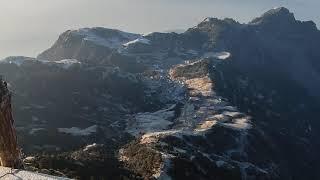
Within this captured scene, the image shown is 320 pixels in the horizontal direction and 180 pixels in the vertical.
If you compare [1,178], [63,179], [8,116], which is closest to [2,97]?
[8,116]

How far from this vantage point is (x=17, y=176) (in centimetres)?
4434

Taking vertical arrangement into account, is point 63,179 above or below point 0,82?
below

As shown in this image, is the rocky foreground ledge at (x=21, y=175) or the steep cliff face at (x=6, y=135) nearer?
the rocky foreground ledge at (x=21, y=175)

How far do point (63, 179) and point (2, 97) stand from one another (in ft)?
54.8

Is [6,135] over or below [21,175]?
over

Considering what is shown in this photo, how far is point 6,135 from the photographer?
187 feet

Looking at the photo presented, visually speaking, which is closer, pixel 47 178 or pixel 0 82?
pixel 47 178

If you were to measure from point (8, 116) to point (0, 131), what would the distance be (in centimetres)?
159

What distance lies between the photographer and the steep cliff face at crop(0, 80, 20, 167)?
56.5 meters

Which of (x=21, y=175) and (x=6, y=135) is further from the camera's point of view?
(x=6, y=135)

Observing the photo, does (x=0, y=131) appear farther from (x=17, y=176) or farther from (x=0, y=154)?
(x=17, y=176)

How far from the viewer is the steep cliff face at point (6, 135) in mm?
56487

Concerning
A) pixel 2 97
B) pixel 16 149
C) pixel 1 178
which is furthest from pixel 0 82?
pixel 1 178

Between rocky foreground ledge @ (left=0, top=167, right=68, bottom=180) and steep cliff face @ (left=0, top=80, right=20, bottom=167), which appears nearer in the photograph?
rocky foreground ledge @ (left=0, top=167, right=68, bottom=180)
